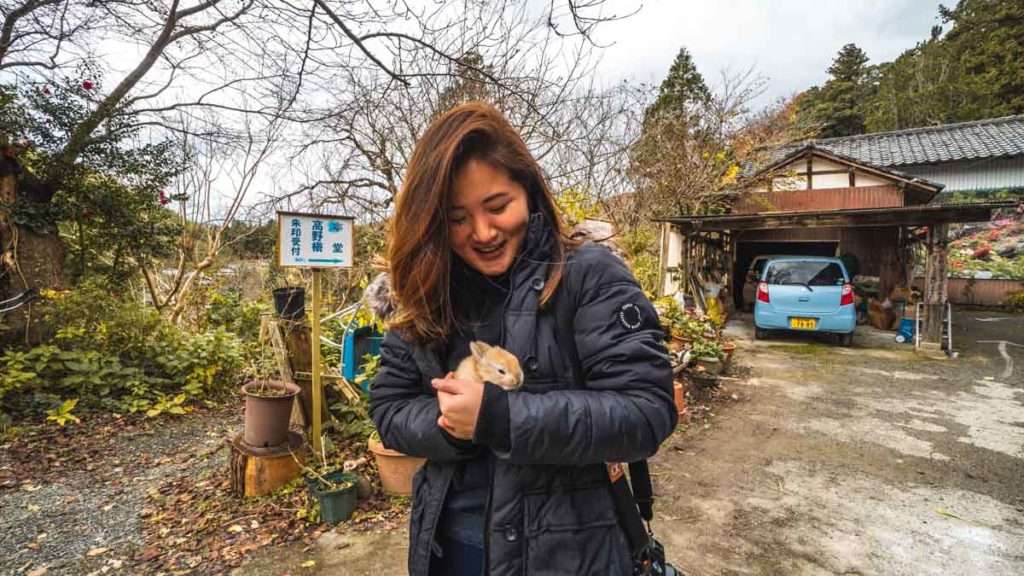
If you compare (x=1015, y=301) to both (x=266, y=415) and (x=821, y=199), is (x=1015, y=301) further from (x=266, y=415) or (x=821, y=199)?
(x=266, y=415)

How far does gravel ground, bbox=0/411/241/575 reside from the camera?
8.89ft

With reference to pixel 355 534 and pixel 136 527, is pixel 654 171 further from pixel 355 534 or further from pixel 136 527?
pixel 136 527

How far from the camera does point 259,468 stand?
10.5 ft

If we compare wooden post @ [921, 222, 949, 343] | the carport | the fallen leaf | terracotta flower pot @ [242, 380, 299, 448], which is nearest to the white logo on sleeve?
terracotta flower pot @ [242, 380, 299, 448]

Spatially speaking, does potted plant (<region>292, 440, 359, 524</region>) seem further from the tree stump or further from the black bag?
the black bag

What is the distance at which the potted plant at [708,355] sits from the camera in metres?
5.66

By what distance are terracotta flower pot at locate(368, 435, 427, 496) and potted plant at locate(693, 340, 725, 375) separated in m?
3.84

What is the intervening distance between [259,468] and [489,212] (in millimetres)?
3121

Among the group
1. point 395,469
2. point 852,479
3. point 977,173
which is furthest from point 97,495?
point 977,173

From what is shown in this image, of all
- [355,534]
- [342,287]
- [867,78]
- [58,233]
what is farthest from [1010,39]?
[58,233]

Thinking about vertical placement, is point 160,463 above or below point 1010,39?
below

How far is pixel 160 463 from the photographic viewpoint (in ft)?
13.1

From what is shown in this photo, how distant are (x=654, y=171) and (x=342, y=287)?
6323 mm

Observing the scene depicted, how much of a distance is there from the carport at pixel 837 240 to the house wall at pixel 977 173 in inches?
175
